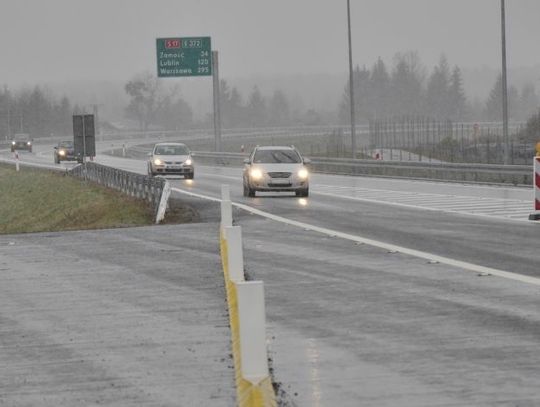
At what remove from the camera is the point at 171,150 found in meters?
49.2

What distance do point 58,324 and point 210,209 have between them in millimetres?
17674

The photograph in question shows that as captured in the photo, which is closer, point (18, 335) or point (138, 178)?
point (18, 335)

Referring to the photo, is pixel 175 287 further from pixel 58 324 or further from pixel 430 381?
pixel 430 381

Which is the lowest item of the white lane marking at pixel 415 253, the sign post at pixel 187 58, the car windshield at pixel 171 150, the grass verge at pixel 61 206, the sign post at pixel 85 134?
the grass verge at pixel 61 206

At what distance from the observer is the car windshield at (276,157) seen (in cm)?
3441

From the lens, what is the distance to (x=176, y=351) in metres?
9.30

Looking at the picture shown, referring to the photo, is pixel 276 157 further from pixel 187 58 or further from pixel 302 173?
pixel 187 58

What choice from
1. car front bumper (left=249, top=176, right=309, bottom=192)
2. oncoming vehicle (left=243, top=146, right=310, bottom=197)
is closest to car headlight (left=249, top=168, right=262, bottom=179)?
oncoming vehicle (left=243, top=146, right=310, bottom=197)

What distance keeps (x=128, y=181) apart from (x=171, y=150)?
44.4 ft

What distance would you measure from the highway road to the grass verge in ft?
23.4

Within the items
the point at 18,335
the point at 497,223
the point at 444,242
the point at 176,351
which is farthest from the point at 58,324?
the point at 497,223

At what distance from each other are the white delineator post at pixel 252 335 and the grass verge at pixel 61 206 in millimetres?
19520

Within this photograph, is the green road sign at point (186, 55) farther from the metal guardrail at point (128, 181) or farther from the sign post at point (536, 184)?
the sign post at point (536, 184)

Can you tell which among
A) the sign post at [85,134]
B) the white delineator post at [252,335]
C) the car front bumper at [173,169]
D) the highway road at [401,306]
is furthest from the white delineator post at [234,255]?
the car front bumper at [173,169]
